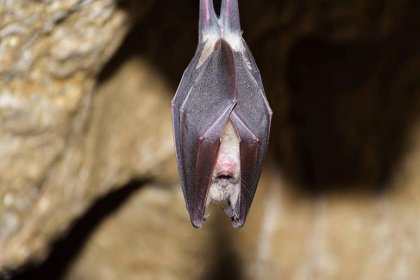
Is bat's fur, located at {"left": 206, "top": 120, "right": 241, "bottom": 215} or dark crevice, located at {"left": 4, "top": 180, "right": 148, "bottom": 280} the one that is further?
dark crevice, located at {"left": 4, "top": 180, "right": 148, "bottom": 280}

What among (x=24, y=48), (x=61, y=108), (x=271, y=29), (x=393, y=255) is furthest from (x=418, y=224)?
(x=24, y=48)

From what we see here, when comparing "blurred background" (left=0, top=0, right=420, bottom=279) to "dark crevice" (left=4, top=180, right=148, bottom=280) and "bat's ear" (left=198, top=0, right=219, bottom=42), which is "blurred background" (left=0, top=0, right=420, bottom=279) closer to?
"dark crevice" (left=4, top=180, right=148, bottom=280)

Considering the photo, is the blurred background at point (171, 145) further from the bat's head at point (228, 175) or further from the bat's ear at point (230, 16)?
the bat's head at point (228, 175)

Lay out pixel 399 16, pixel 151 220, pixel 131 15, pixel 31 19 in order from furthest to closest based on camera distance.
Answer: pixel 151 220 → pixel 399 16 → pixel 131 15 → pixel 31 19

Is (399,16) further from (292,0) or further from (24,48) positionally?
(24,48)

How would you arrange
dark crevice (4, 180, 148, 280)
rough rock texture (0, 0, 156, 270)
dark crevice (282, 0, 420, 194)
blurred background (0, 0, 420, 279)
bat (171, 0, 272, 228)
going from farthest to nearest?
dark crevice (282, 0, 420, 194) < dark crevice (4, 180, 148, 280) < blurred background (0, 0, 420, 279) < rough rock texture (0, 0, 156, 270) < bat (171, 0, 272, 228)

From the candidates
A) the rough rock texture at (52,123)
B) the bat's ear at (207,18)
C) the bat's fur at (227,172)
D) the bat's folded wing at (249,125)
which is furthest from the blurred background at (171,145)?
the bat's fur at (227,172)

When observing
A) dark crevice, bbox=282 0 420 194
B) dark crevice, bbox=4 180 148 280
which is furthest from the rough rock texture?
dark crevice, bbox=282 0 420 194
